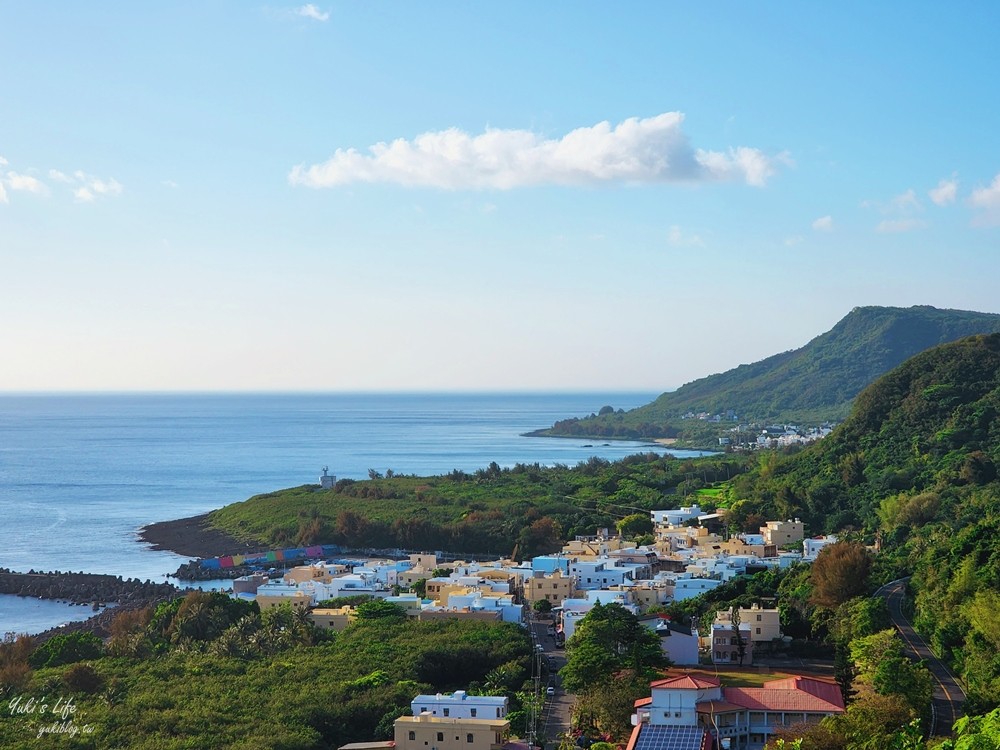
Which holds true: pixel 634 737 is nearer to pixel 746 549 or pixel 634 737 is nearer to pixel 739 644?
pixel 739 644

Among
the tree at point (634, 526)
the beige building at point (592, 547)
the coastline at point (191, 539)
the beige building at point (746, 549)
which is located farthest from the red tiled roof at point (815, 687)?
the coastline at point (191, 539)

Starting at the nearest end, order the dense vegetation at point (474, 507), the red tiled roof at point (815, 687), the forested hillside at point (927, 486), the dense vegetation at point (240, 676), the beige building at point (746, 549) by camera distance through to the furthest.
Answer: the dense vegetation at point (240, 676), the red tiled roof at point (815, 687), the forested hillside at point (927, 486), the beige building at point (746, 549), the dense vegetation at point (474, 507)

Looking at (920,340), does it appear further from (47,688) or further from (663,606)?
(47,688)

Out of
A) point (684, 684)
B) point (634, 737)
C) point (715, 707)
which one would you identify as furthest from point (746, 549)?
point (634, 737)

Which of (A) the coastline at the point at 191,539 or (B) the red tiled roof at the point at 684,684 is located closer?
(B) the red tiled roof at the point at 684,684

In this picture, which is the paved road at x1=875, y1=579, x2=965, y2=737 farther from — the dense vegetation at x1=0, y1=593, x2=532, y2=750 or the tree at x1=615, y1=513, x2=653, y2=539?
the tree at x1=615, y1=513, x2=653, y2=539

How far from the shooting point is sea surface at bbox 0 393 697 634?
50.5 m

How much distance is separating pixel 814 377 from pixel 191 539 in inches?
3829

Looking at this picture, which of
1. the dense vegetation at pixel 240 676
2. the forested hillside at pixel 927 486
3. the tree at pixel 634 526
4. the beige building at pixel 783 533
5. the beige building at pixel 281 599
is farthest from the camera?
the tree at pixel 634 526

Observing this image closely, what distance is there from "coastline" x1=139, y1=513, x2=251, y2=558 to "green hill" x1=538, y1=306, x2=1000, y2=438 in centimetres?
7017

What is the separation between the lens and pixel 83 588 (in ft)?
131

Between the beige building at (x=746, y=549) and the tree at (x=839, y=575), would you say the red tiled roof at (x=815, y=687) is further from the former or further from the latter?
the beige building at (x=746, y=549)

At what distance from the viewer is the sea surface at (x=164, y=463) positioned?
166 ft

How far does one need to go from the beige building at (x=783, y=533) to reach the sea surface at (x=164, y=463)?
72.0 feet
